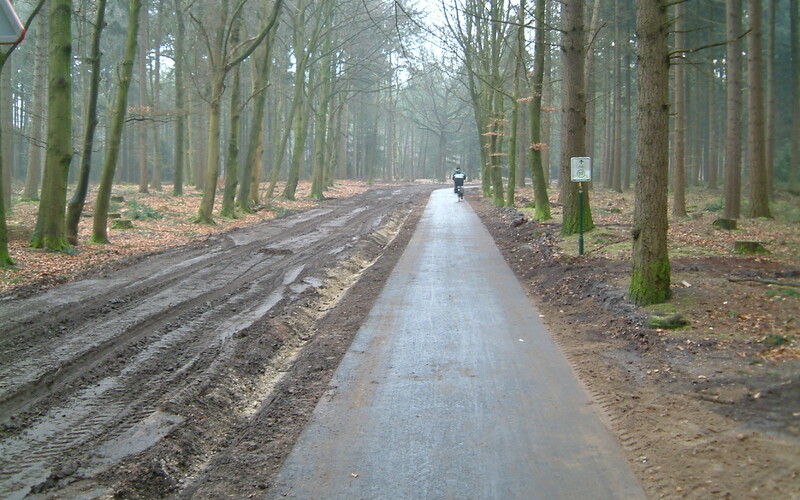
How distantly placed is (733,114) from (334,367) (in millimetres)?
17982

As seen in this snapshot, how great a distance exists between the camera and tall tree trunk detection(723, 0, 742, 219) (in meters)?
20.1

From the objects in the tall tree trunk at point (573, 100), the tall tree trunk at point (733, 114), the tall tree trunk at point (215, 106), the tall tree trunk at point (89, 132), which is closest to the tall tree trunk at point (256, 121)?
the tall tree trunk at point (215, 106)

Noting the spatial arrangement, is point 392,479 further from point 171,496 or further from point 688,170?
point 688,170

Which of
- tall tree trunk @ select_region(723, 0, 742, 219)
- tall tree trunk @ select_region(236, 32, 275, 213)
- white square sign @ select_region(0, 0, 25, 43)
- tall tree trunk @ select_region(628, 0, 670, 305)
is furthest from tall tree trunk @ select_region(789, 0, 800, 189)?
white square sign @ select_region(0, 0, 25, 43)

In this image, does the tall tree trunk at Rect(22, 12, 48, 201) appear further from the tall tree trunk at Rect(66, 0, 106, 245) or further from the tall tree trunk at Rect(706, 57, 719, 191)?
the tall tree trunk at Rect(706, 57, 719, 191)

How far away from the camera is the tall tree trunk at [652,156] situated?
948 centimetres

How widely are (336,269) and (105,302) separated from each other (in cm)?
526

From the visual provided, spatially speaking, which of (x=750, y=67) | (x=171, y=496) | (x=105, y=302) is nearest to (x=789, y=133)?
(x=750, y=67)

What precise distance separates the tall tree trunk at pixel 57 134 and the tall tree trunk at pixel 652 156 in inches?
483

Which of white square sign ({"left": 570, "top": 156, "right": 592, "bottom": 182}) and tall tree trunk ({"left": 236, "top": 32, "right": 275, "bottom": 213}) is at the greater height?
tall tree trunk ({"left": 236, "top": 32, "right": 275, "bottom": 213})

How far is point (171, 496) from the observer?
4449 mm

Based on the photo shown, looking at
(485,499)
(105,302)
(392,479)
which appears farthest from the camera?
(105,302)

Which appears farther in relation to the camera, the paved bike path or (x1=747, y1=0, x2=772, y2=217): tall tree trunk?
(x1=747, y1=0, x2=772, y2=217): tall tree trunk

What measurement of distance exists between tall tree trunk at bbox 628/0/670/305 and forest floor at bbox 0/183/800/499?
1.66ft
